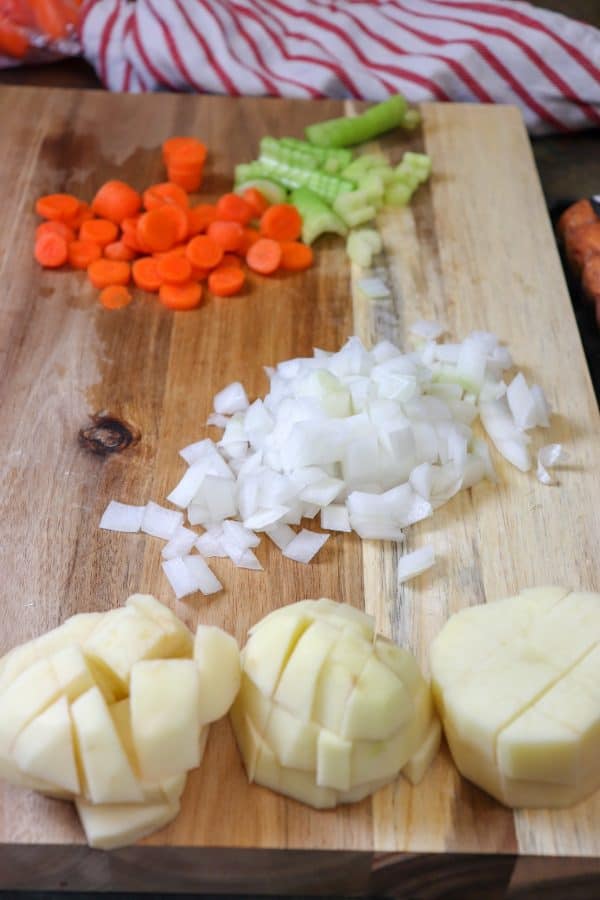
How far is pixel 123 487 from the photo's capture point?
6.29 feet

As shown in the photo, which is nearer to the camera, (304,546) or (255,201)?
(304,546)

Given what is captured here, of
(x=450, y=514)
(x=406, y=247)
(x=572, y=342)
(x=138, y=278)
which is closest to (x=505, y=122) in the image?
(x=406, y=247)

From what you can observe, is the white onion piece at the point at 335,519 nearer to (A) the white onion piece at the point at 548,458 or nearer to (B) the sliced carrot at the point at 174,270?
(A) the white onion piece at the point at 548,458

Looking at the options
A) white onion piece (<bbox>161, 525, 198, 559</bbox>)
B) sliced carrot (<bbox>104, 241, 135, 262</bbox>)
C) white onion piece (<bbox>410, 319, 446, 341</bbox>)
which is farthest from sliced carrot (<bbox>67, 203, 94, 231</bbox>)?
white onion piece (<bbox>161, 525, 198, 559</bbox>)

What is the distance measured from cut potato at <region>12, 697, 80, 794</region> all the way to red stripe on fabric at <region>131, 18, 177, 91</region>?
2.08m

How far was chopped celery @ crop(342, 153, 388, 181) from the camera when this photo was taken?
2588 mm

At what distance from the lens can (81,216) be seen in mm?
2455

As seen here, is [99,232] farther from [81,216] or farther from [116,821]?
[116,821]

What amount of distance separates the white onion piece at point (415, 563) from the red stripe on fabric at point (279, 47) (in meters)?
1.57

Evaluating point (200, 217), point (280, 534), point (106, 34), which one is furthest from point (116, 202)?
point (280, 534)

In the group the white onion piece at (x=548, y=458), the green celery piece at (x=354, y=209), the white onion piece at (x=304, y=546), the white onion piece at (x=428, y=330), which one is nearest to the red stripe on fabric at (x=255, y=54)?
the green celery piece at (x=354, y=209)

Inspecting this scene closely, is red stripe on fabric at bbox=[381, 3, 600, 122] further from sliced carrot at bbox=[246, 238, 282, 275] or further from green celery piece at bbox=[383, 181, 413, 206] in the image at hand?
sliced carrot at bbox=[246, 238, 282, 275]

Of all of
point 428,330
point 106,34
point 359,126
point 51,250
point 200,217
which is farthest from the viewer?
point 106,34

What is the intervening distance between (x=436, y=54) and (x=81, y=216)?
1.12m
